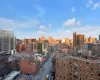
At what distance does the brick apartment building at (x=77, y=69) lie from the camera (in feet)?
43.6

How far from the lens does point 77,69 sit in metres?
14.4

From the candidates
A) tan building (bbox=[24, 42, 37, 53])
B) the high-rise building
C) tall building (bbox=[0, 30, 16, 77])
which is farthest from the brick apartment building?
tan building (bbox=[24, 42, 37, 53])

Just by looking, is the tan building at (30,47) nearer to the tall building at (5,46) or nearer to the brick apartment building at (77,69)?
the tall building at (5,46)

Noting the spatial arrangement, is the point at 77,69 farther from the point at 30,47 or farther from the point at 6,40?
the point at 30,47

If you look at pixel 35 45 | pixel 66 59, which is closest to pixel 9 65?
pixel 66 59

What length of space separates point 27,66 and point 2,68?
3786 millimetres

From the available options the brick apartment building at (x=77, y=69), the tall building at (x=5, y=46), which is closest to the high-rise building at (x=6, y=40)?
the tall building at (x=5, y=46)

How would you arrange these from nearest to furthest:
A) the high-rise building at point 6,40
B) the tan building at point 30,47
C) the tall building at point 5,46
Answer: the tall building at point 5,46, the high-rise building at point 6,40, the tan building at point 30,47

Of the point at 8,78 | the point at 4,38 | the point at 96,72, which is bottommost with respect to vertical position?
the point at 8,78

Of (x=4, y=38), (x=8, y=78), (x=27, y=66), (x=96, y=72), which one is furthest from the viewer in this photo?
(x=4, y=38)

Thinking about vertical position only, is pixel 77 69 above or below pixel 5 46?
below

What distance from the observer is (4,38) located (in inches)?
1421

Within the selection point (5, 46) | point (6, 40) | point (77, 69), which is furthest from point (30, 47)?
point (77, 69)

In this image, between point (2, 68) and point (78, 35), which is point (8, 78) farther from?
point (78, 35)
